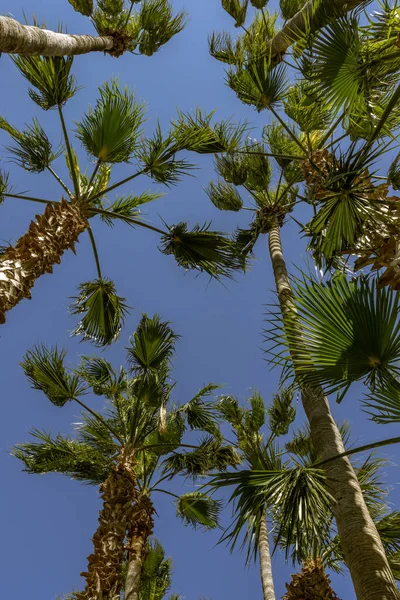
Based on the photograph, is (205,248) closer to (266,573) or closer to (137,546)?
(137,546)

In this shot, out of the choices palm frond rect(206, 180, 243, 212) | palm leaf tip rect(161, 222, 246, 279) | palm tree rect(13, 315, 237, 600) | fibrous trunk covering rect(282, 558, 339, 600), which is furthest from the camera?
palm frond rect(206, 180, 243, 212)

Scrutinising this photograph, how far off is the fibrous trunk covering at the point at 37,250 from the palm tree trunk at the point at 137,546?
354 centimetres

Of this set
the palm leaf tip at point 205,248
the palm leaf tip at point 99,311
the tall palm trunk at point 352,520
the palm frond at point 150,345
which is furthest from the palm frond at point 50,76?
the tall palm trunk at point 352,520

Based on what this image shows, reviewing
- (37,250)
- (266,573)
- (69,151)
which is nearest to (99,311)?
(69,151)

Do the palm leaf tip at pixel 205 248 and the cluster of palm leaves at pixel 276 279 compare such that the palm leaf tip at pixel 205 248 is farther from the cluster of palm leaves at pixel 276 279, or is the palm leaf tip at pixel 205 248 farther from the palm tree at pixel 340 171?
the palm tree at pixel 340 171

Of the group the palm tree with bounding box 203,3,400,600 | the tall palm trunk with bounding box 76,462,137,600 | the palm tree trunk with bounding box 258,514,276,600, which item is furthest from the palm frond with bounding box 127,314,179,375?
the palm tree trunk with bounding box 258,514,276,600

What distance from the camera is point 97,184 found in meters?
6.24

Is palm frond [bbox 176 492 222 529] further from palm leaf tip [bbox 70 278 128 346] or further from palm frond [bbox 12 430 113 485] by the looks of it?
palm leaf tip [bbox 70 278 128 346]

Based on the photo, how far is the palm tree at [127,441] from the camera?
560 cm

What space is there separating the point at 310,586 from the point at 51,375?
4.30 m

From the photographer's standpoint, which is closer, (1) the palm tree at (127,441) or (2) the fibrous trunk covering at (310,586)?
(2) the fibrous trunk covering at (310,586)

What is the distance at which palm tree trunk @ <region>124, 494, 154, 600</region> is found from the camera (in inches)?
233

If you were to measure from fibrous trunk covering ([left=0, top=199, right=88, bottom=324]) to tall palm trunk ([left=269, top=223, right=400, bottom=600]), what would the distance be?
2247mm

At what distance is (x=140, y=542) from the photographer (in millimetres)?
6066
